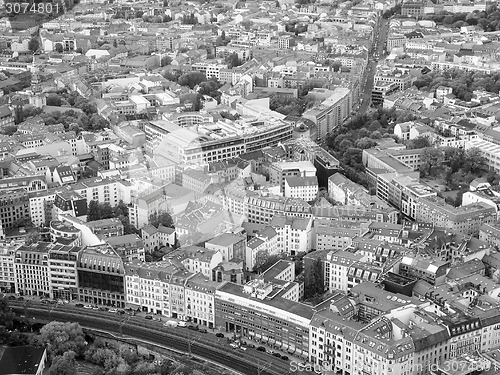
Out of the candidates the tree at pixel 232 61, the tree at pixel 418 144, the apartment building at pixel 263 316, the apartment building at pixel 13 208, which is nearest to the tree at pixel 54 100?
the tree at pixel 232 61

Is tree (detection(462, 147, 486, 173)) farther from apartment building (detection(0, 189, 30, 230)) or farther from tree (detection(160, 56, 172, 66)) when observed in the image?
tree (detection(160, 56, 172, 66))

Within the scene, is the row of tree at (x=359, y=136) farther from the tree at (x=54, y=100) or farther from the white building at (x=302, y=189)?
the tree at (x=54, y=100)

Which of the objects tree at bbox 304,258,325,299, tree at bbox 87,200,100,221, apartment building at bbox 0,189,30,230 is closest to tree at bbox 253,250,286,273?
tree at bbox 304,258,325,299

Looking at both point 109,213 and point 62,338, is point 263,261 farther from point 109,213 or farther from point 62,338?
point 62,338

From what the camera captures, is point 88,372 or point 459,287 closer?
point 88,372

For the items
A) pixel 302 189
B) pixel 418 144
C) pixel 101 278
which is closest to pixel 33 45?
pixel 418 144

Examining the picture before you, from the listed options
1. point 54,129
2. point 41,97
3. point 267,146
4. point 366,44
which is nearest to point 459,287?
point 267,146

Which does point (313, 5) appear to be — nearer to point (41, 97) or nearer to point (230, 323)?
point (41, 97)
